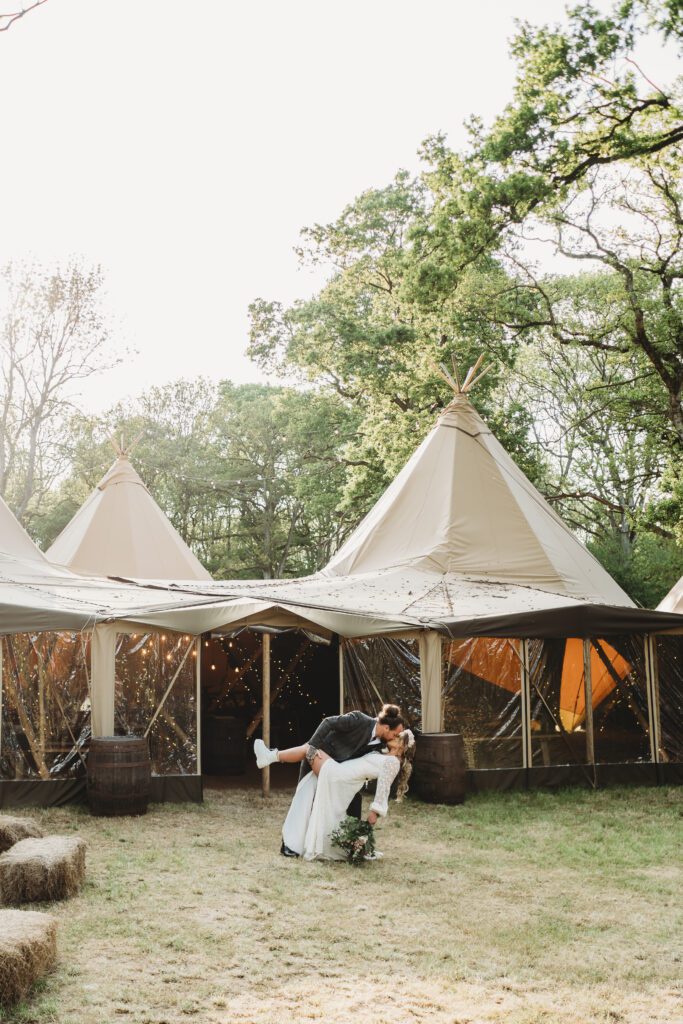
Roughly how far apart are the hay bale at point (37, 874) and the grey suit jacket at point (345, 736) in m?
2.06

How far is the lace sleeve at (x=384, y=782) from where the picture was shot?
638 centimetres

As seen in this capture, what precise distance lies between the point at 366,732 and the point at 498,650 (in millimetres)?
3501

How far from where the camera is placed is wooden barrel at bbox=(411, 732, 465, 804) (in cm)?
911

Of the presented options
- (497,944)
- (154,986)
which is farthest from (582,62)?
(154,986)

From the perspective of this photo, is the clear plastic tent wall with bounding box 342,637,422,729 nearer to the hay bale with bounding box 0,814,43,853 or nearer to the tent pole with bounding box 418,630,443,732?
the tent pole with bounding box 418,630,443,732

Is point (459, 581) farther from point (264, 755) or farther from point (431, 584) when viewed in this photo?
point (264, 755)

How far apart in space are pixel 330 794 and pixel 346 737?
428 mm

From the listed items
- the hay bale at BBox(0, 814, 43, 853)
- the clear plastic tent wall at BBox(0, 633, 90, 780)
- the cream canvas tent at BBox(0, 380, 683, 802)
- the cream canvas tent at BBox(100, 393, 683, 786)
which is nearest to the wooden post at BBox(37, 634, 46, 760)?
the clear plastic tent wall at BBox(0, 633, 90, 780)

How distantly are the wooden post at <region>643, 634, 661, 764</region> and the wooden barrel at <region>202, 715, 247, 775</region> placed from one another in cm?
486

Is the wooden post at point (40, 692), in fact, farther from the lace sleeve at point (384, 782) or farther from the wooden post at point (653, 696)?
the wooden post at point (653, 696)

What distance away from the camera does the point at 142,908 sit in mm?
5398

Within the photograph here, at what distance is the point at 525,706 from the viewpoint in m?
10.0

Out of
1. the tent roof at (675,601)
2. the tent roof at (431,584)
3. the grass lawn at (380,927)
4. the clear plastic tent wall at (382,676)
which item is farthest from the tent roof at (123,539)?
the grass lawn at (380,927)

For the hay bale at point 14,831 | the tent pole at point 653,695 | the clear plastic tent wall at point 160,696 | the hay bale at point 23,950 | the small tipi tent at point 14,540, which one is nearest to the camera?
the hay bale at point 23,950
